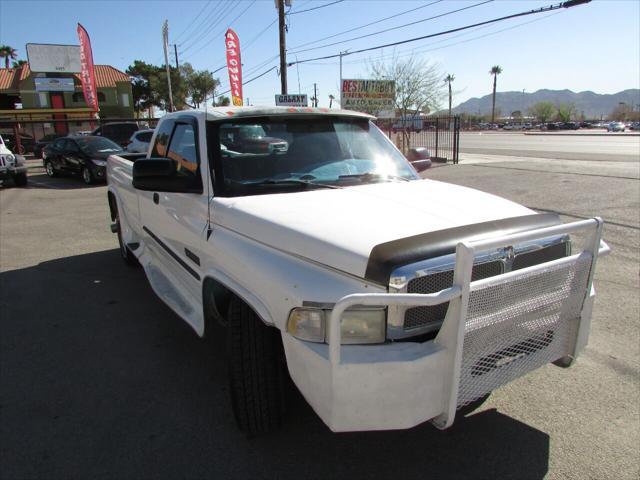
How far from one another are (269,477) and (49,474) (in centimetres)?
117

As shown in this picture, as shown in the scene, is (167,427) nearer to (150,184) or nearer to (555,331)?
(150,184)

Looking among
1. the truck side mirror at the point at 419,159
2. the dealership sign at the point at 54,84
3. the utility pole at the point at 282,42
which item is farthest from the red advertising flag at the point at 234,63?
the dealership sign at the point at 54,84

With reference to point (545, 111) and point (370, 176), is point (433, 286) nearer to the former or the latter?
point (370, 176)

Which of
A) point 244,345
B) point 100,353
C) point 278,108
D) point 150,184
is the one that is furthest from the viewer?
point 100,353

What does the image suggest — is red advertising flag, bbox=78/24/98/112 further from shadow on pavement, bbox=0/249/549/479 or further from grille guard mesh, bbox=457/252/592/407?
grille guard mesh, bbox=457/252/592/407

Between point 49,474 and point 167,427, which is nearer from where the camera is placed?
point 49,474

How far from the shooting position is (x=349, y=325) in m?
2.12

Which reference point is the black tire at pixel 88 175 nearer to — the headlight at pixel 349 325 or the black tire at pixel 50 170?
the black tire at pixel 50 170

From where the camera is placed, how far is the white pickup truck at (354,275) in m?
2.05

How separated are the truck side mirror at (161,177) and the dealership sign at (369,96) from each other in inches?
770

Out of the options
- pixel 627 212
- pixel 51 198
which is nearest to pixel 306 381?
pixel 627 212

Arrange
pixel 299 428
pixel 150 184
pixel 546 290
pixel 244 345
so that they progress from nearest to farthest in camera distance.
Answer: pixel 546 290 → pixel 244 345 → pixel 299 428 → pixel 150 184

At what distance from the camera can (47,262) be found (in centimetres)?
664

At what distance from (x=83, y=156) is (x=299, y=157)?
49.4ft
